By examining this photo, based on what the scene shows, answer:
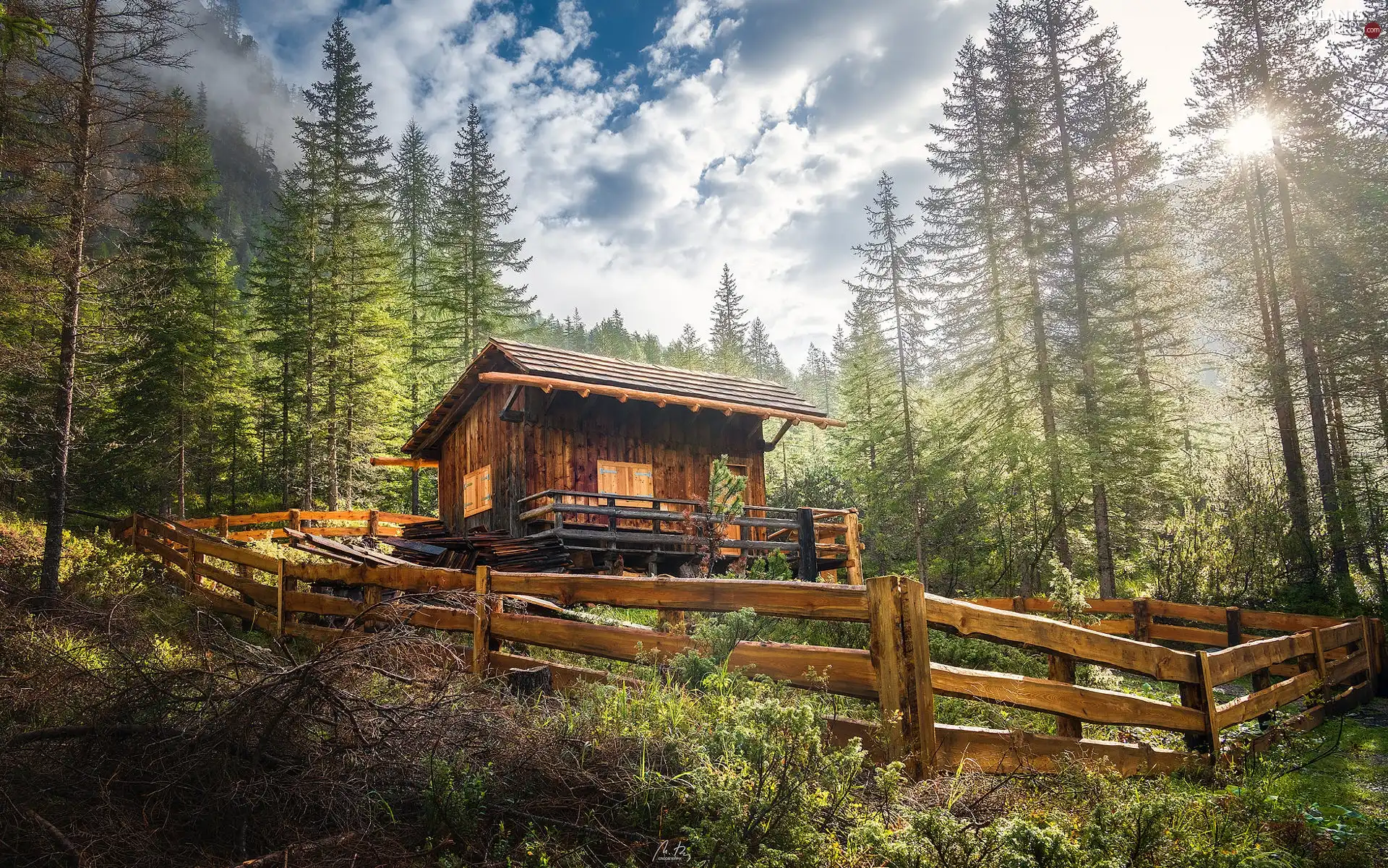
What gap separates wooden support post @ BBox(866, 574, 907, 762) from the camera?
3.90 meters

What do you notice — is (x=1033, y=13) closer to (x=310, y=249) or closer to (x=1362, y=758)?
(x=1362, y=758)

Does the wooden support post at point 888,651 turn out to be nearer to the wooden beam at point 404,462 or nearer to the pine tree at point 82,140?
the pine tree at point 82,140

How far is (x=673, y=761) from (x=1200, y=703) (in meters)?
4.18

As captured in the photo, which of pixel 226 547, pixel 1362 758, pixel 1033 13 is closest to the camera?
pixel 1362 758

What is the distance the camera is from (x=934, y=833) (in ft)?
8.88

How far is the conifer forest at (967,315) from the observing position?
595 inches

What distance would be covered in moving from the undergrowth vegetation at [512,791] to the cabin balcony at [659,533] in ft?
31.7

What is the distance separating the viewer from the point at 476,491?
1988 centimetres

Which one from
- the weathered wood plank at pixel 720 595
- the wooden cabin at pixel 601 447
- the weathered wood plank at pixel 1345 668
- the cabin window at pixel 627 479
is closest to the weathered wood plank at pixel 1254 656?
the weathered wood plank at pixel 1345 668

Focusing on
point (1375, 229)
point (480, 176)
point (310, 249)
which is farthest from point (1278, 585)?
point (480, 176)

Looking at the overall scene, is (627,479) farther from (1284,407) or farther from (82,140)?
(1284,407)

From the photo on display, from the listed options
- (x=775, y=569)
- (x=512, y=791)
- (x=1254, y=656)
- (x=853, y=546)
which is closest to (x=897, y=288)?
(x=853, y=546)

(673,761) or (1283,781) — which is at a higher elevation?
(673,761)

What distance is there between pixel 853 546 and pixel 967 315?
1338 cm
